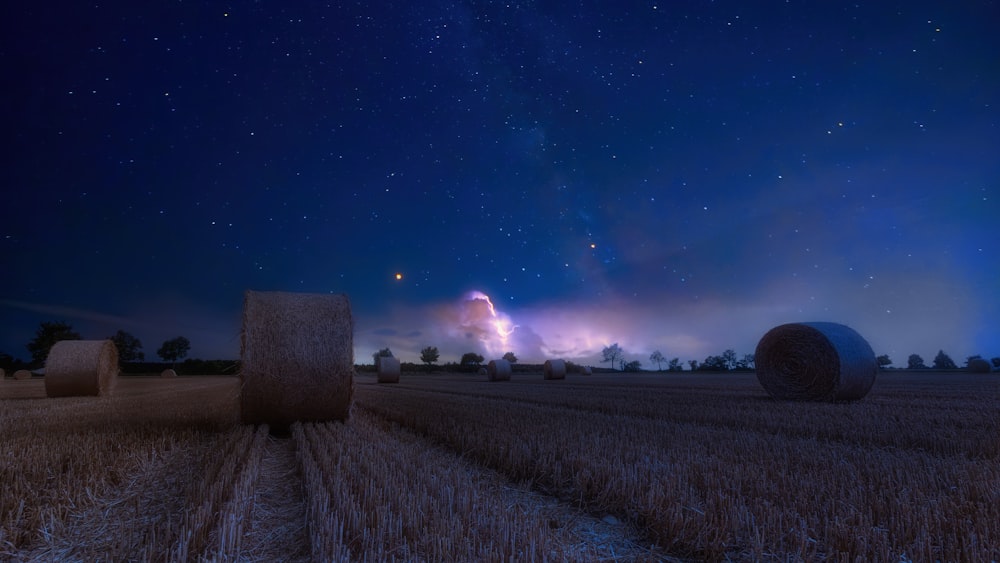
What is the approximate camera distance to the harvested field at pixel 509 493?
270cm

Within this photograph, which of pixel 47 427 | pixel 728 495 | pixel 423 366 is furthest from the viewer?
pixel 423 366

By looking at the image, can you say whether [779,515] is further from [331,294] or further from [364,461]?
[331,294]

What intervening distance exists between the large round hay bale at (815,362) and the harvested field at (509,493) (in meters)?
4.27

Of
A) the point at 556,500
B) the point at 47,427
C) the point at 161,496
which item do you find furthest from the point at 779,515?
the point at 47,427

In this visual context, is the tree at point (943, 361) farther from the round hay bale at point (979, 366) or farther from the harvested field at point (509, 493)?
the harvested field at point (509, 493)

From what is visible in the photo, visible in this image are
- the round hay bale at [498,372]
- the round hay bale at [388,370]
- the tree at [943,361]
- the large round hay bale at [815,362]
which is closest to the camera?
the large round hay bale at [815,362]

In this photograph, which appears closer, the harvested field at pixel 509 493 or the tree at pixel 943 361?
the harvested field at pixel 509 493

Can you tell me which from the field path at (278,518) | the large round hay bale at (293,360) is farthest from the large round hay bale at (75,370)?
the field path at (278,518)

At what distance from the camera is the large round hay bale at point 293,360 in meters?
7.47

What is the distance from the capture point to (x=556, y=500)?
3.94m

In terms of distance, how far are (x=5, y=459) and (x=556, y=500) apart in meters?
5.28

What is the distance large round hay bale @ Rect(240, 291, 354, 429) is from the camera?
747 centimetres

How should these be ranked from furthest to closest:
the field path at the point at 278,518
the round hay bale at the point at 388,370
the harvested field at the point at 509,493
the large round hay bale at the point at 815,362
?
the round hay bale at the point at 388,370
the large round hay bale at the point at 815,362
the field path at the point at 278,518
the harvested field at the point at 509,493

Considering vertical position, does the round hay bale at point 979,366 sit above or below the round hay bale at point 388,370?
below
